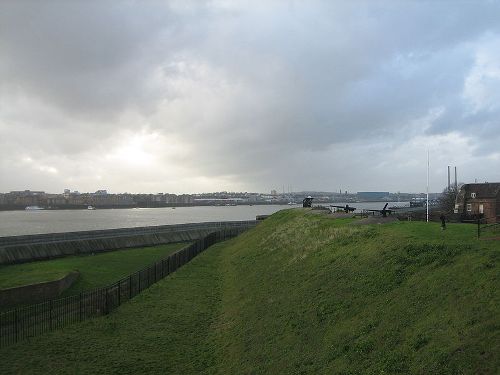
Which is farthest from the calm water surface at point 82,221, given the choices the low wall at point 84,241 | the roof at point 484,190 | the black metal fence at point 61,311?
the roof at point 484,190

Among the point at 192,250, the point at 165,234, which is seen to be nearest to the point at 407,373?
the point at 192,250

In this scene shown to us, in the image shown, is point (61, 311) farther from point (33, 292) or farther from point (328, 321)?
point (328, 321)

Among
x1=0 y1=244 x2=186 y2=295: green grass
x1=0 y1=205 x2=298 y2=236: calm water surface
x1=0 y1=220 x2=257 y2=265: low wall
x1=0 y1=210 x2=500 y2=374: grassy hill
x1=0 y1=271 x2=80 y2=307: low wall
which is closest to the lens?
x1=0 y1=210 x2=500 y2=374: grassy hill

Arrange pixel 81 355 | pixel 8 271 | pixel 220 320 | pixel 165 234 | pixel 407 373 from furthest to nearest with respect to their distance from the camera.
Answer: pixel 165 234 → pixel 8 271 → pixel 220 320 → pixel 81 355 → pixel 407 373

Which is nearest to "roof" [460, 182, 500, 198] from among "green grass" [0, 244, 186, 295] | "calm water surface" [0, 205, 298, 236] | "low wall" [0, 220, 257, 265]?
"low wall" [0, 220, 257, 265]

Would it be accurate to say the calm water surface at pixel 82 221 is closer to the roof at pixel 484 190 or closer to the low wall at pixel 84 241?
the low wall at pixel 84 241

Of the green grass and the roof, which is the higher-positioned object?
the roof

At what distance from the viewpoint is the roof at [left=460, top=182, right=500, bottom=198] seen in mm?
42325

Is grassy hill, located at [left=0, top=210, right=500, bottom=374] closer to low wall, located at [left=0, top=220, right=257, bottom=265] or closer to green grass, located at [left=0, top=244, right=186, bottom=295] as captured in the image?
green grass, located at [left=0, top=244, right=186, bottom=295]

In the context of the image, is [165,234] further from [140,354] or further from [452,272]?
[452,272]

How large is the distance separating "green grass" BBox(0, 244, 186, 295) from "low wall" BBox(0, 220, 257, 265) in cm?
153

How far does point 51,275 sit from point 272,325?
55.9 feet

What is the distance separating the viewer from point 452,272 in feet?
38.9

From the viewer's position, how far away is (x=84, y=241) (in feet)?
133
